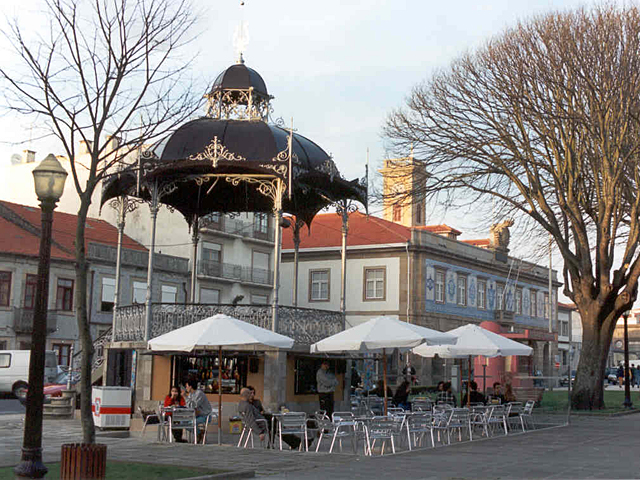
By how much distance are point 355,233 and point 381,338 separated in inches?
1429

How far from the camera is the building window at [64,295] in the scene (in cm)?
4259

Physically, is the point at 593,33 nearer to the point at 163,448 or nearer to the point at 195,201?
the point at 195,201

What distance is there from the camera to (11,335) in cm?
4000

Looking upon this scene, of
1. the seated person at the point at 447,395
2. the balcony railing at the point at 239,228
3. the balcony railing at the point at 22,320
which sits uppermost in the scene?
the balcony railing at the point at 239,228

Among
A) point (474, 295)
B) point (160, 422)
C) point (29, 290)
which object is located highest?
point (474, 295)

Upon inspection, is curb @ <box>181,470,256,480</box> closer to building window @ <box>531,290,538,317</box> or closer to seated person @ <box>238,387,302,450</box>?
seated person @ <box>238,387,302,450</box>

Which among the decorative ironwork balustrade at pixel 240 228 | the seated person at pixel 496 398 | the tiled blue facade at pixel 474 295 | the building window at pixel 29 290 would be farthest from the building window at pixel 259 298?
the seated person at pixel 496 398

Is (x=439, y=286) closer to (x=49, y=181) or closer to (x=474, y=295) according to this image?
(x=474, y=295)

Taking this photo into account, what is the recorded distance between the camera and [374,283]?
50781 mm

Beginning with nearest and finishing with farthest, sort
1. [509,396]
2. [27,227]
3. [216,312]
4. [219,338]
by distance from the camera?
[219,338] → [216,312] → [509,396] → [27,227]

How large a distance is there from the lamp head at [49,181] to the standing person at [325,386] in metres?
9.86

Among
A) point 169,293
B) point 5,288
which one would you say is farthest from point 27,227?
point 169,293

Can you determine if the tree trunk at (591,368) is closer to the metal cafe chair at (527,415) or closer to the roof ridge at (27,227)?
the metal cafe chair at (527,415)

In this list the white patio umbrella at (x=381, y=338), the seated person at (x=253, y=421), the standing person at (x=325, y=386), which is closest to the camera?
the seated person at (x=253, y=421)
